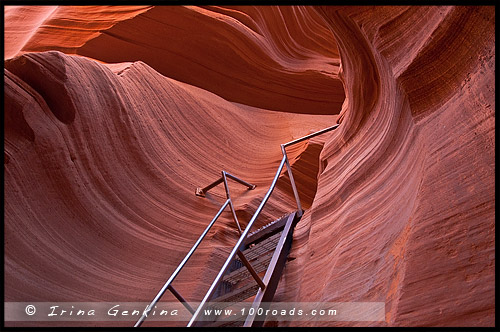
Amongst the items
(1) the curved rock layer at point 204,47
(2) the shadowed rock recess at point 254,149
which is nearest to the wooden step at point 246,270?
(2) the shadowed rock recess at point 254,149

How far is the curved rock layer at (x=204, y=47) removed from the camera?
8938mm

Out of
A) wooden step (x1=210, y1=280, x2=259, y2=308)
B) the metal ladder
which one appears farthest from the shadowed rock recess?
wooden step (x1=210, y1=280, x2=259, y2=308)

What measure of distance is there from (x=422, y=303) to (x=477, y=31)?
4.66 feet

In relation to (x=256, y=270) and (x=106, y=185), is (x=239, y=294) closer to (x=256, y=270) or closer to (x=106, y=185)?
(x=256, y=270)

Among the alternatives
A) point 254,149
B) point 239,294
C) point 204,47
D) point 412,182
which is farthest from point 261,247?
point 204,47

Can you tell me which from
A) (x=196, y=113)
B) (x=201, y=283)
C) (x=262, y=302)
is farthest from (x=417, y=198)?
(x=196, y=113)

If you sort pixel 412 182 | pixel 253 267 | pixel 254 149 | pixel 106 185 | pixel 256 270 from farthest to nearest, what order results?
pixel 254 149 < pixel 106 185 < pixel 256 270 < pixel 253 267 < pixel 412 182

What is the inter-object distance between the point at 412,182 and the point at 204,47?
616 centimetres

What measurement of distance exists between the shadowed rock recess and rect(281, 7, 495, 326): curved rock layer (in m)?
0.01

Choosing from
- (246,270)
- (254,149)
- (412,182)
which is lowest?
(246,270)

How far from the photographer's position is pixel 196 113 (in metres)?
7.64

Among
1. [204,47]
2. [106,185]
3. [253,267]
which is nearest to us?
[253,267]

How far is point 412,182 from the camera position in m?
3.42

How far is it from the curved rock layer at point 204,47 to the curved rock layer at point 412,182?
4.56 meters
